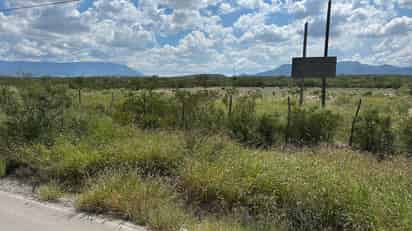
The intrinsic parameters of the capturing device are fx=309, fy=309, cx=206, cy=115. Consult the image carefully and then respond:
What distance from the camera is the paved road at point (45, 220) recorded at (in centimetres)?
397

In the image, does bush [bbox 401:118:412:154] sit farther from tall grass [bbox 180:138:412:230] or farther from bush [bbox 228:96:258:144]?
bush [bbox 228:96:258:144]

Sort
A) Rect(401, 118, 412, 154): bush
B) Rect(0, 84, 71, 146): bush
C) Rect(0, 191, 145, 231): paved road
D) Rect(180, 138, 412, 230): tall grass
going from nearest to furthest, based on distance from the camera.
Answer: Rect(180, 138, 412, 230): tall grass → Rect(0, 191, 145, 231): paved road → Rect(0, 84, 71, 146): bush → Rect(401, 118, 412, 154): bush

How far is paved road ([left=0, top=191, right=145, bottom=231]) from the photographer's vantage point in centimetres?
397

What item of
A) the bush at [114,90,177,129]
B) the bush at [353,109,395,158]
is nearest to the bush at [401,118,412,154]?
the bush at [353,109,395,158]

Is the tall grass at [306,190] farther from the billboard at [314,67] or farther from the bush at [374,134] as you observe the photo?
the billboard at [314,67]

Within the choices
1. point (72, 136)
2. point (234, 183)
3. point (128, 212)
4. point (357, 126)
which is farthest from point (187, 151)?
point (357, 126)

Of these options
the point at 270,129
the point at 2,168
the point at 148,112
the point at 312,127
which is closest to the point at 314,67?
the point at 312,127

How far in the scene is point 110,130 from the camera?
813 cm

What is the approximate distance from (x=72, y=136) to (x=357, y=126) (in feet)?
26.5

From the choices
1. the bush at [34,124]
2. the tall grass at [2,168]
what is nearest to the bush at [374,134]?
the bush at [34,124]

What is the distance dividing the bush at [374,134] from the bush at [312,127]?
72cm

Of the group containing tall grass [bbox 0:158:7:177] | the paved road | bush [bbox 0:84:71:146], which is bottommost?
the paved road

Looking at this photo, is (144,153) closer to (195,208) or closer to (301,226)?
(195,208)

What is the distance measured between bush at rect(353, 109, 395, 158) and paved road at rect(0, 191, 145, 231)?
7759 mm
